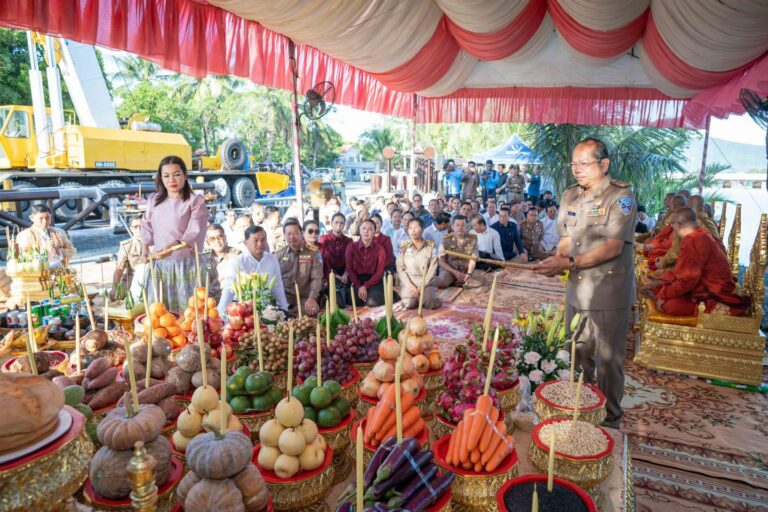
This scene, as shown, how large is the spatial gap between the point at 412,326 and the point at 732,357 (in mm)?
2957

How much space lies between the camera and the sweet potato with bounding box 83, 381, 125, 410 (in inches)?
60.4

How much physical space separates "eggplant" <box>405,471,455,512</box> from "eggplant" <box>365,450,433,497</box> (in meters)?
0.05

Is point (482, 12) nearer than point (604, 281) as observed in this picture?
No

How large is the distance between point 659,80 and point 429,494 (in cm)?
749

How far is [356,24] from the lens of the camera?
14.6 feet

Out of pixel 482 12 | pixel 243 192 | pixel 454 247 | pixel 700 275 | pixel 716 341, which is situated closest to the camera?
pixel 716 341

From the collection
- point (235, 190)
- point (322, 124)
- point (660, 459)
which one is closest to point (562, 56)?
point (660, 459)

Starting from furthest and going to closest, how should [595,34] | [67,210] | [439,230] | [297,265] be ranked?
[67,210]
[439,230]
[595,34]
[297,265]

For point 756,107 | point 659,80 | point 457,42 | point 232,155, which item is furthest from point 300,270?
point 232,155

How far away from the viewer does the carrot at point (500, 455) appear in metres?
1.32

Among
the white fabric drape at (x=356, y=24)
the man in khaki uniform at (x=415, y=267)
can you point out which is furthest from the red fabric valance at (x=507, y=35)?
the man in khaki uniform at (x=415, y=267)

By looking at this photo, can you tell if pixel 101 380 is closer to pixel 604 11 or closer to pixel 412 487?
pixel 412 487

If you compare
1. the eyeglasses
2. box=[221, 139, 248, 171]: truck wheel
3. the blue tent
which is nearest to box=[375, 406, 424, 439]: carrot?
the eyeglasses

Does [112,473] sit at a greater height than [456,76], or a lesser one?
lesser
